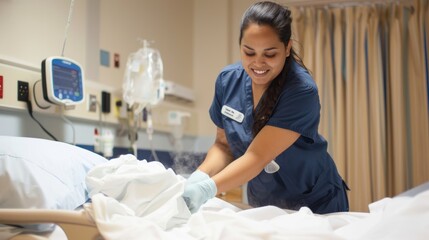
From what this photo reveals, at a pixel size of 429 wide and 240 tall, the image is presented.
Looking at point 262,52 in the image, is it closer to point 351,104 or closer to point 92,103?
point 92,103

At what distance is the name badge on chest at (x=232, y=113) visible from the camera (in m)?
1.50

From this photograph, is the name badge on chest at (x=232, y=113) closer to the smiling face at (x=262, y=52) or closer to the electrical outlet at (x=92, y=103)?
the smiling face at (x=262, y=52)

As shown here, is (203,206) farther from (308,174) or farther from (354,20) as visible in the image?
(354,20)

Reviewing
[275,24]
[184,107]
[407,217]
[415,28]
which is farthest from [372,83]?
[407,217]

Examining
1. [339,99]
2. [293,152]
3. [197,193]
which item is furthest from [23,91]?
[339,99]

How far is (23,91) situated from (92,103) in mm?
438

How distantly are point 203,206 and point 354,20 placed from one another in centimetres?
226

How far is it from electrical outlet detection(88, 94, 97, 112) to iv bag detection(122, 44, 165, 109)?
196mm

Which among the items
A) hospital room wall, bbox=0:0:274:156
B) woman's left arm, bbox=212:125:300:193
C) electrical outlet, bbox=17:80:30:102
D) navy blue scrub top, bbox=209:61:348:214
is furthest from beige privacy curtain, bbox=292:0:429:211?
electrical outlet, bbox=17:80:30:102

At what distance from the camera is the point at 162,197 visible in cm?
102

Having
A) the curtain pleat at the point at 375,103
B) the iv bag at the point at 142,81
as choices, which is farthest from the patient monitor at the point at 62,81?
the curtain pleat at the point at 375,103

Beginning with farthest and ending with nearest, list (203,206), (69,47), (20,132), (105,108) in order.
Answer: (105,108) → (69,47) → (20,132) → (203,206)

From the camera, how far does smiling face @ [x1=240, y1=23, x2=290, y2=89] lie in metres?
1.28

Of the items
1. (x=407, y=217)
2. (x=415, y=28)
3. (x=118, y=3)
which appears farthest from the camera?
(x=415, y=28)
